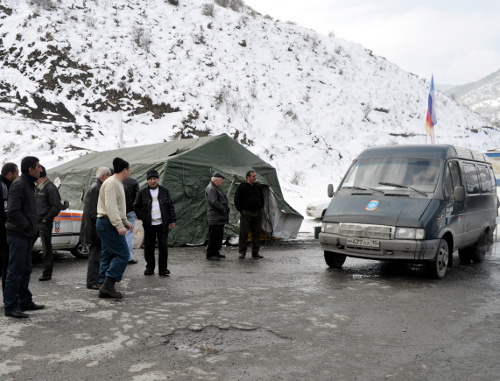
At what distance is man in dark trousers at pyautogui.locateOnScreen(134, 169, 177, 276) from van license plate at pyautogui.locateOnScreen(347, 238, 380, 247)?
9.73 ft

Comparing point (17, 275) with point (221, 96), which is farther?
point (221, 96)

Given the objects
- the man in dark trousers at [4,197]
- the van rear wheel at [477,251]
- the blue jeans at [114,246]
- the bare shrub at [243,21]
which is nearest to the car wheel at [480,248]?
the van rear wheel at [477,251]

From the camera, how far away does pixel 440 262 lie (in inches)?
328

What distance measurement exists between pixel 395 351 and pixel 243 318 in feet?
5.85

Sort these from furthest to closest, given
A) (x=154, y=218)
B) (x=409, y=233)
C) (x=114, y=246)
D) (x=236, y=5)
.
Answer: (x=236, y=5) < (x=154, y=218) < (x=409, y=233) < (x=114, y=246)

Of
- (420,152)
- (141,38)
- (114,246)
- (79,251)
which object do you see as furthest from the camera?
(141,38)

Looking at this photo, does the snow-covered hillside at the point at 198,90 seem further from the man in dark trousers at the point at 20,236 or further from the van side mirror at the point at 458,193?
the man in dark trousers at the point at 20,236

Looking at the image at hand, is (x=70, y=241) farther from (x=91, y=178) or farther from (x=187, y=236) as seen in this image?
(x=91, y=178)

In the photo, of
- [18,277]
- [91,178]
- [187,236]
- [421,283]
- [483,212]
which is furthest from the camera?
[91,178]

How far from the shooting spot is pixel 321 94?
36.6 metres

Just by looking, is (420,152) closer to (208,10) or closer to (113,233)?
(113,233)

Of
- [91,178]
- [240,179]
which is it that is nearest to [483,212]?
[240,179]

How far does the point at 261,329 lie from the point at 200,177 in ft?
25.8

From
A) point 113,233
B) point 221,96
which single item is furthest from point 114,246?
point 221,96
